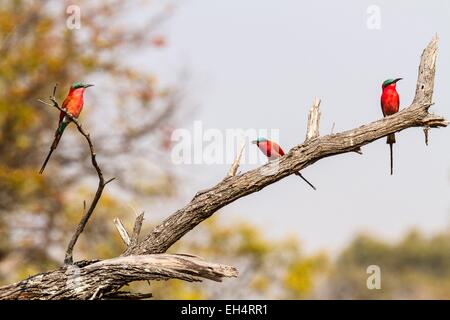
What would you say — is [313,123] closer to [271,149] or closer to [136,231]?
[271,149]

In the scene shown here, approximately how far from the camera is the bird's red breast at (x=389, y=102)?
5.28 metres

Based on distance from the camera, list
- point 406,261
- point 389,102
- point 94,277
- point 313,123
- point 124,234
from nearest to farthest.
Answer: point 94,277 < point 313,123 < point 124,234 < point 389,102 < point 406,261

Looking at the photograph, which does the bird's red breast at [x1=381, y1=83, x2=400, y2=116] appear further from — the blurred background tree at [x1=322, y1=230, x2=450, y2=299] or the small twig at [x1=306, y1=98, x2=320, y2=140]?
the blurred background tree at [x1=322, y1=230, x2=450, y2=299]

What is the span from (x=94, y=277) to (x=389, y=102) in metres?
2.36

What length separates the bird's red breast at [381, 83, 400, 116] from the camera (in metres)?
5.28

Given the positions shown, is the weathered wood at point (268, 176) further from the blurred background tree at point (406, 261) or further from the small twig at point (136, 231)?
the blurred background tree at point (406, 261)

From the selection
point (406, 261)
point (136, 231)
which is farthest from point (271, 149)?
point (406, 261)

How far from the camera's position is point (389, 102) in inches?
209

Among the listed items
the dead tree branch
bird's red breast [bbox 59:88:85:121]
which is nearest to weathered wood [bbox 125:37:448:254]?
the dead tree branch

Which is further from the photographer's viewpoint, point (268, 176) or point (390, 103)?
point (390, 103)

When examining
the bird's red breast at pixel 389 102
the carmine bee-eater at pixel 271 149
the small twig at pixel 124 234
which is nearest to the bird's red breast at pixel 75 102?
the small twig at pixel 124 234
